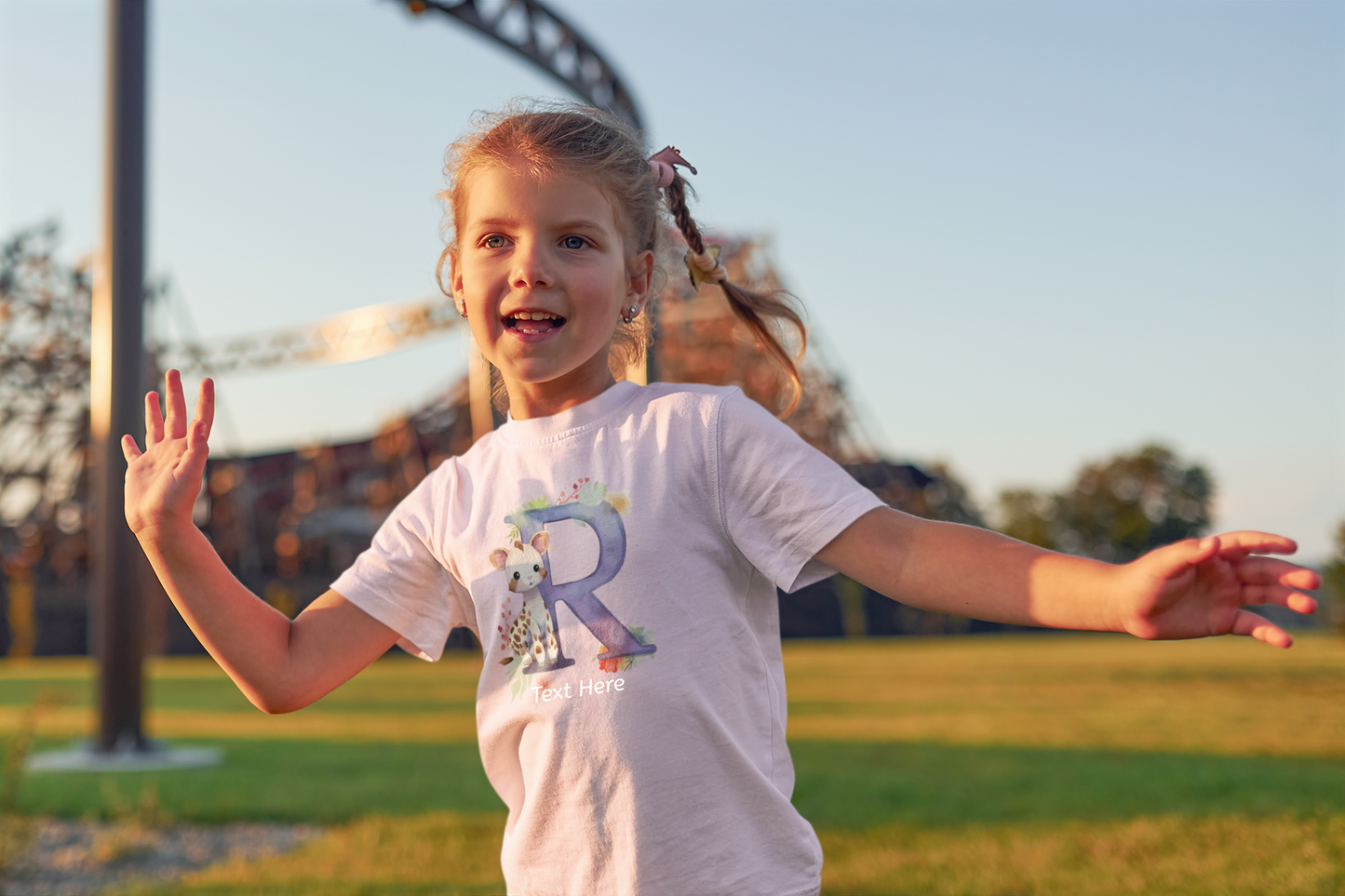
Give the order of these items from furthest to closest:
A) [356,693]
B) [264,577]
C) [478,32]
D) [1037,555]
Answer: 1. [264,577]
2. [356,693]
3. [478,32]
4. [1037,555]

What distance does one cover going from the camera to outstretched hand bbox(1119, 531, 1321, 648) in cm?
121

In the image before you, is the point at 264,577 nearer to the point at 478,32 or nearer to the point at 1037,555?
the point at 478,32

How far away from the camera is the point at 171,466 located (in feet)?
5.45

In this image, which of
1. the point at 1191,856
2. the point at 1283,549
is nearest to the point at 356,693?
the point at 1191,856

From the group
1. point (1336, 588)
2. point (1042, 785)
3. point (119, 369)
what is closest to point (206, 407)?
point (1042, 785)

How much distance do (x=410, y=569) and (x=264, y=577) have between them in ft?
87.5

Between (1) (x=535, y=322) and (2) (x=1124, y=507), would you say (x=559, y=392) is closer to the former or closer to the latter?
(1) (x=535, y=322)

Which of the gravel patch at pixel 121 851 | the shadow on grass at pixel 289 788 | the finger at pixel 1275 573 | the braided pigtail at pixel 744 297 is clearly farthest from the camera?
the shadow on grass at pixel 289 788

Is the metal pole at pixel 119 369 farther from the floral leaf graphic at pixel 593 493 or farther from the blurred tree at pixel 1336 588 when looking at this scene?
the blurred tree at pixel 1336 588

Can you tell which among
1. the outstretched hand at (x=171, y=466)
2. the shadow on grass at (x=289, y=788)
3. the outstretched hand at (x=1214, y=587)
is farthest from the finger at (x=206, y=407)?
the shadow on grass at (x=289, y=788)

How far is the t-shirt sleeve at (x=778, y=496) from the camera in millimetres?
1526

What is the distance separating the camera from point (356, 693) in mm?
13352

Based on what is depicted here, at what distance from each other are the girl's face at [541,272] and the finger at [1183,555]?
824mm

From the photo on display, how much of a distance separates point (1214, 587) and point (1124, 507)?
31.5 meters
